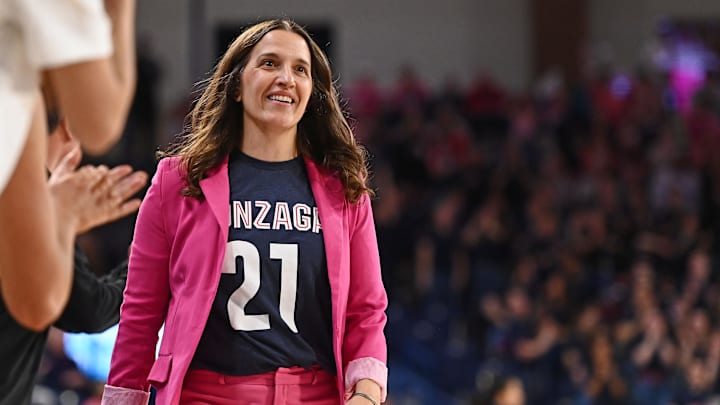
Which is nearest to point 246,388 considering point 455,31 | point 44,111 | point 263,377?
point 263,377

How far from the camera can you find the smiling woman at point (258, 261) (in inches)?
129

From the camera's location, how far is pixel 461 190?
→ 42.8ft

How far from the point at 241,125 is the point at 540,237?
8892 millimetres

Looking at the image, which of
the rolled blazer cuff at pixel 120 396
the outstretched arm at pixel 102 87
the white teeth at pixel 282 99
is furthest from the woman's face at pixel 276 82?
the outstretched arm at pixel 102 87

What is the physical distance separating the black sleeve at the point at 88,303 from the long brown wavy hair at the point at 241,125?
41 cm

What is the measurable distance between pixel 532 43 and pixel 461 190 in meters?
5.12

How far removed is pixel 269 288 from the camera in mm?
3320

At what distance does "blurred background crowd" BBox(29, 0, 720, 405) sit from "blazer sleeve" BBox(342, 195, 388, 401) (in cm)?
413

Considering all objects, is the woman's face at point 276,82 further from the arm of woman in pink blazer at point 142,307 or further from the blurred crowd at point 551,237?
the blurred crowd at point 551,237

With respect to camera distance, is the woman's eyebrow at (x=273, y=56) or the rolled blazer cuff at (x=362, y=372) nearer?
the rolled blazer cuff at (x=362, y=372)

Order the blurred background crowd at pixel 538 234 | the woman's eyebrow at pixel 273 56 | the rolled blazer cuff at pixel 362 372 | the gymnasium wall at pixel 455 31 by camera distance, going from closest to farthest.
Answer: the rolled blazer cuff at pixel 362 372, the woman's eyebrow at pixel 273 56, the blurred background crowd at pixel 538 234, the gymnasium wall at pixel 455 31

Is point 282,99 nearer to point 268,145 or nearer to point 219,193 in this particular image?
point 268,145

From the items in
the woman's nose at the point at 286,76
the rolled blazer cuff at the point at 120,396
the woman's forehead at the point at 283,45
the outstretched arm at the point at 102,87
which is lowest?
the rolled blazer cuff at the point at 120,396

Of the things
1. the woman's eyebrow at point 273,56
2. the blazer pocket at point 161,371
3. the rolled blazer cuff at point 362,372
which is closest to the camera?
the blazer pocket at point 161,371
